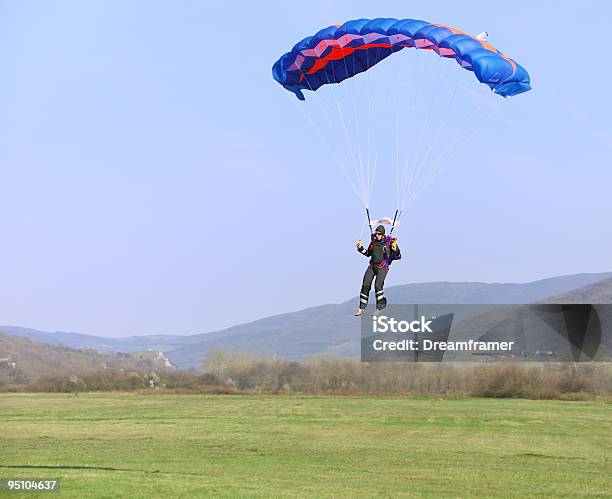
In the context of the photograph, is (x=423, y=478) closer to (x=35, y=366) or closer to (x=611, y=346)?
(x=611, y=346)

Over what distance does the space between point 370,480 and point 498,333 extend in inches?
1733

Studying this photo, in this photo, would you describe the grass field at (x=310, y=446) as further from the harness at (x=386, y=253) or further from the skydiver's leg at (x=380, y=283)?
the harness at (x=386, y=253)

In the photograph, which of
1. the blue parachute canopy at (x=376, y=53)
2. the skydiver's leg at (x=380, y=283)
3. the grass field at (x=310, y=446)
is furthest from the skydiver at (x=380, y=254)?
the grass field at (x=310, y=446)

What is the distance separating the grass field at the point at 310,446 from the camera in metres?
21.0

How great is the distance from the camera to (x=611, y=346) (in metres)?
60.1

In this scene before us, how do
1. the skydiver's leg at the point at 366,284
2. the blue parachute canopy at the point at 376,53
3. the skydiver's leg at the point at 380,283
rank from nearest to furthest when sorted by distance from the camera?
the skydiver's leg at the point at 380,283
the blue parachute canopy at the point at 376,53
the skydiver's leg at the point at 366,284

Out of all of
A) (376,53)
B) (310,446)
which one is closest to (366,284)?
(376,53)

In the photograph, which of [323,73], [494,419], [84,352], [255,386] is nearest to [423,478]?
[323,73]

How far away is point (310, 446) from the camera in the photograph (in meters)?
29.2

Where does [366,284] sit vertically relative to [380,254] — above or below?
below

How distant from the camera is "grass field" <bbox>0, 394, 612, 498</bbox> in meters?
21.0

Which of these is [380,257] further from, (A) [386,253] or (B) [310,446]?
(B) [310,446]

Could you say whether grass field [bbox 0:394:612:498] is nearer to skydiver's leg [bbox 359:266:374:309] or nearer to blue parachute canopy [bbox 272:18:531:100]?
skydiver's leg [bbox 359:266:374:309]

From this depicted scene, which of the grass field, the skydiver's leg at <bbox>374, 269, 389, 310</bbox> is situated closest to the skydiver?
the skydiver's leg at <bbox>374, 269, 389, 310</bbox>
